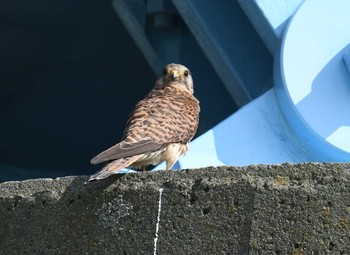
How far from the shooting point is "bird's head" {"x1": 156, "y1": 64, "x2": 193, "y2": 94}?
4977mm

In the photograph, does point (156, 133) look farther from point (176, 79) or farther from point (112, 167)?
point (176, 79)

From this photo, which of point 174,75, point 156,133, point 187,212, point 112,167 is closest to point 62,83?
point 174,75

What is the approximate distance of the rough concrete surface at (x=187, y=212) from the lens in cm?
257

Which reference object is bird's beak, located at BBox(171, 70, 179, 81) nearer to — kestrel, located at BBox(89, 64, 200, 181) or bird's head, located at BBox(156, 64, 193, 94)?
bird's head, located at BBox(156, 64, 193, 94)

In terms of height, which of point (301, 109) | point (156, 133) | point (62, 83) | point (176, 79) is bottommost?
point (62, 83)

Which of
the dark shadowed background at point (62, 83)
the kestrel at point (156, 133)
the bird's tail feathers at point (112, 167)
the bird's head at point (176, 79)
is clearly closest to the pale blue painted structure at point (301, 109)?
the bird's head at point (176, 79)

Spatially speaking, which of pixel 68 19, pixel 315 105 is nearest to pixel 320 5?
pixel 315 105

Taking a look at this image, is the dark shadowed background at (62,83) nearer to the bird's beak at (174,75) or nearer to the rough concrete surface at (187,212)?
the bird's beak at (174,75)

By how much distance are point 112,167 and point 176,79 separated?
6.34 feet

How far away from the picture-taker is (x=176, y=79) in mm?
5055

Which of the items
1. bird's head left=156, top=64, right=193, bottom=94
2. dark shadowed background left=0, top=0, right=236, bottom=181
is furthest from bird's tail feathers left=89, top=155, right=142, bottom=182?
dark shadowed background left=0, top=0, right=236, bottom=181

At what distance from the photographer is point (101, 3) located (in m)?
9.02

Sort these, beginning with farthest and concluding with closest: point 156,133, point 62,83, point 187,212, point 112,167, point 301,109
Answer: point 62,83, point 301,109, point 156,133, point 112,167, point 187,212

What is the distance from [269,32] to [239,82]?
2.29 feet
